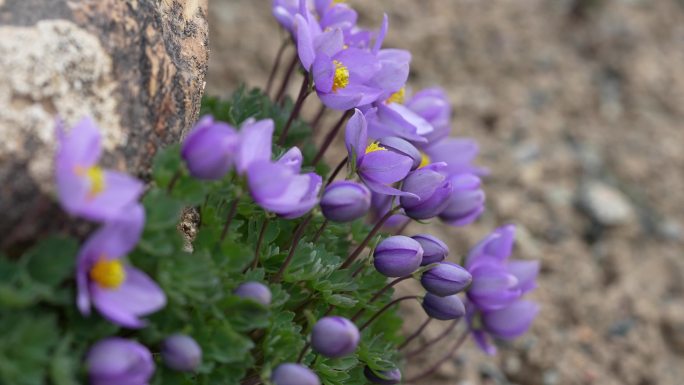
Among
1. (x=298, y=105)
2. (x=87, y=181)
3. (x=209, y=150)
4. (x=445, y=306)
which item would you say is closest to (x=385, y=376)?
(x=445, y=306)

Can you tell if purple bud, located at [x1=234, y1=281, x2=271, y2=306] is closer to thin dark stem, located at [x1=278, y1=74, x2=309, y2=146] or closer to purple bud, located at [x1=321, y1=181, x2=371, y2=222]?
purple bud, located at [x1=321, y1=181, x2=371, y2=222]

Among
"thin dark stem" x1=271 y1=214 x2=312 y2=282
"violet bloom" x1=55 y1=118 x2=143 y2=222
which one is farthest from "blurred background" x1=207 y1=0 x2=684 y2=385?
"violet bloom" x1=55 y1=118 x2=143 y2=222

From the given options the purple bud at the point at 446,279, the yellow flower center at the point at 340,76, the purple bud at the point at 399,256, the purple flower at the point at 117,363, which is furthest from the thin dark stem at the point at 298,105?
the purple flower at the point at 117,363

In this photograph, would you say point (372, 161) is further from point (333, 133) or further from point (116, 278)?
point (116, 278)

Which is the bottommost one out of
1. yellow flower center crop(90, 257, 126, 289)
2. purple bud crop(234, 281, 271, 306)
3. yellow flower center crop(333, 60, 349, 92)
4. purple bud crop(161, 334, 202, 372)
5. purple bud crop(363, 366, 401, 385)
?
purple bud crop(363, 366, 401, 385)

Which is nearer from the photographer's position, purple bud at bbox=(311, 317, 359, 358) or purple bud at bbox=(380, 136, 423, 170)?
purple bud at bbox=(311, 317, 359, 358)

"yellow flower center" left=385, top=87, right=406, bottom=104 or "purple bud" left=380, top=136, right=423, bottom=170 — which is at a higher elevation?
"purple bud" left=380, top=136, right=423, bottom=170

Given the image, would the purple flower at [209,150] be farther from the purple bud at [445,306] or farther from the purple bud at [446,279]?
the purple bud at [445,306]

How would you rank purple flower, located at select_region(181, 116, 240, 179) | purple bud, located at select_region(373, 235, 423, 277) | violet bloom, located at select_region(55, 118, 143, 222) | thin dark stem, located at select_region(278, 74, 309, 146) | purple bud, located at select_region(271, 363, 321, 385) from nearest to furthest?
violet bloom, located at select_region(55, 118, 143, 222) → purple flower, located at select_region(181, 116, 240, 179) → purple bud, located at select_region(271, 363, 321, 385) → purple bud, located at select_region(373, 235, 423, 277) → thin dark stem, located at select_region(278, 74, 309, 146)
